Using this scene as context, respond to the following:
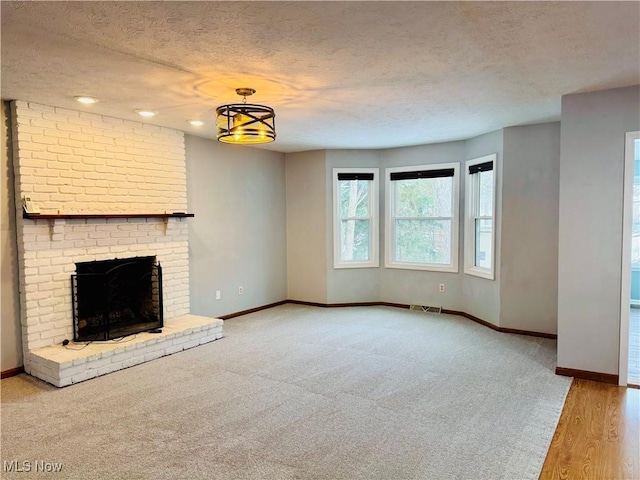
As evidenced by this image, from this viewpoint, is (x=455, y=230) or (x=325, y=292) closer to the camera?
(x=455, y=230)

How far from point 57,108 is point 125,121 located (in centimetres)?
70

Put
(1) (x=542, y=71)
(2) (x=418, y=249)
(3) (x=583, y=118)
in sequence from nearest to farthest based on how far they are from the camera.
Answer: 1. (1) (x=542, y=71)
2. (3) (x=583, y=118)
3. (2) (x=418, y=249)

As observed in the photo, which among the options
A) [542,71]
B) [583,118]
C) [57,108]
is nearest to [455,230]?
[583,118]

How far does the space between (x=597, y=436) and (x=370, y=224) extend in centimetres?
445

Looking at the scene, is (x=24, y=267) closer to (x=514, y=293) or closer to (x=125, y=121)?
(x=125, y=121)

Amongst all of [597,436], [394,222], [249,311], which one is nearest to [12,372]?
[249,311]

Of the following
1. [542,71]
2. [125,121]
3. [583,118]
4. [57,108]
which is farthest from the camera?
[125,121]

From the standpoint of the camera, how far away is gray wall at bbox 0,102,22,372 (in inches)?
156

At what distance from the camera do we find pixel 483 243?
19.2 ft

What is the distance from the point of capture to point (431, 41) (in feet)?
8.46

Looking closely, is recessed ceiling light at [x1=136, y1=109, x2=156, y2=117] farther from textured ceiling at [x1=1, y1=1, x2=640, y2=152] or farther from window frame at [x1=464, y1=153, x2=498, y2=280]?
window frame at [x1=464, y1=153, x2=498, y2=280]

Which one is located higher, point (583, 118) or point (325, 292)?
point (583, 118)

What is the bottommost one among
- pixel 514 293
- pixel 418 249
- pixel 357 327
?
pixel 357 327

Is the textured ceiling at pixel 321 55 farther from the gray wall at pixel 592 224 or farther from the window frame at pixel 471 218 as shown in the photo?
the window frame at pixel 471 218
